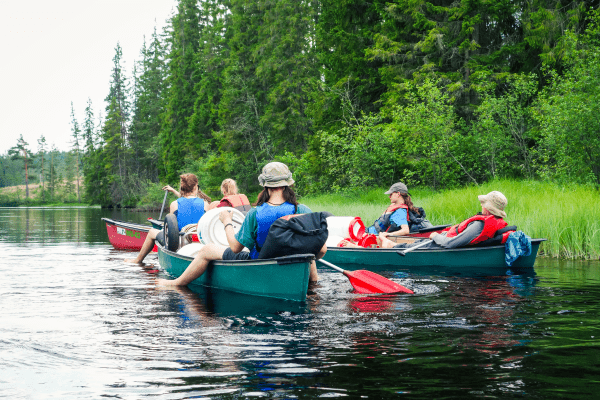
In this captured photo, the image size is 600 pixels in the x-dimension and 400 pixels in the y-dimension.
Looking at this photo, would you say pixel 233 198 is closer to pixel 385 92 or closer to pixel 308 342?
pixel 308 342

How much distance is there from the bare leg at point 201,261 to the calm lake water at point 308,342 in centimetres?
18

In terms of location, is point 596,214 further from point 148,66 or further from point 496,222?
point 148,66

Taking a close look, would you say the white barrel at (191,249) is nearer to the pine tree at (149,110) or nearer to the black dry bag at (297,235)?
the black dry bag at (297,235)

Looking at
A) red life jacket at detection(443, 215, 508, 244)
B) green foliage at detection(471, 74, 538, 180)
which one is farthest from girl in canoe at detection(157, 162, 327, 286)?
green foliage at detection(471, 74, 538, 180)

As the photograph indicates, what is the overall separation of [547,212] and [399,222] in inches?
110

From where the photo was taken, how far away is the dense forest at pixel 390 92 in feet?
58.1

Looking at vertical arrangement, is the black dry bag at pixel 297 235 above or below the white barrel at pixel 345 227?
above

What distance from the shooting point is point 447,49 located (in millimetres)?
23078

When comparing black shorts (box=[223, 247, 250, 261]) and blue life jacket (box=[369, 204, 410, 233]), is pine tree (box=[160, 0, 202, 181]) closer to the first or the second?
blue life jacket (box=[369, 204, 410, 233])

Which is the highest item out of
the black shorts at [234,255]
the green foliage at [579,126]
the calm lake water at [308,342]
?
the green foliage at [579,126]

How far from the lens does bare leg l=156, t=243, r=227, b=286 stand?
7.61 meters

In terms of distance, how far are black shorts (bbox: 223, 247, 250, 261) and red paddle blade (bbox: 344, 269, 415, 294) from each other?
4.26ft

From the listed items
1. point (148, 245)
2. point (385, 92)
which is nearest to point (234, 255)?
point (148, 245)

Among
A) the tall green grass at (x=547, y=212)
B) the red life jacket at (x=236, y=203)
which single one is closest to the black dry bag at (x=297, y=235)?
the red life jacket at (x=236, y=203)
